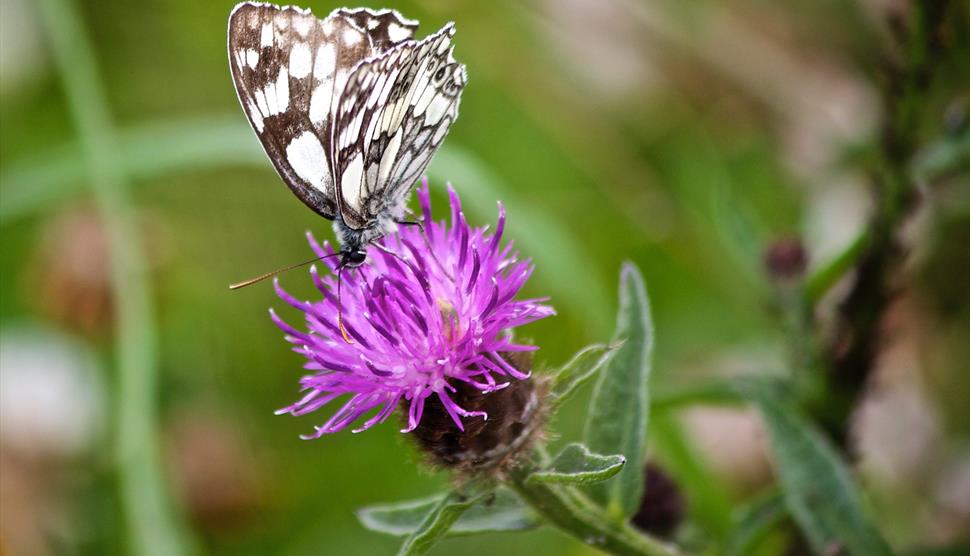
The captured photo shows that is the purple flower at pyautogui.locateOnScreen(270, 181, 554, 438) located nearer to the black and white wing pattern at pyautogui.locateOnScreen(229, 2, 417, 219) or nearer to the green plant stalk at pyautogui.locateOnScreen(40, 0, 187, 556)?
the black and white wing pattern at pyautogui.locateOnScreen(229, 2, 417, 219)

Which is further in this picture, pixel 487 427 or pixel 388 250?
pixel 388 250

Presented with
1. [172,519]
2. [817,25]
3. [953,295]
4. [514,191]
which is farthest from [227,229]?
[953,295]

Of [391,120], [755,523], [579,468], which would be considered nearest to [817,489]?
[755,523]

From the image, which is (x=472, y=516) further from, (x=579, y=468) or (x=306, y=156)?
(x=306, y=156)

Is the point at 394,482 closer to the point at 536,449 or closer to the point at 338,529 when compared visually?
the point at 338,529

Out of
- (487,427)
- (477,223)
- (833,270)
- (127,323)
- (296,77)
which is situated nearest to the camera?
(487,427)

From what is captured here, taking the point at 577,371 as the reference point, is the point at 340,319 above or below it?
above

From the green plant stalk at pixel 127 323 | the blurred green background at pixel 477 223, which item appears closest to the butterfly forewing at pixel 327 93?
the blurred green background at pixel 477 223
